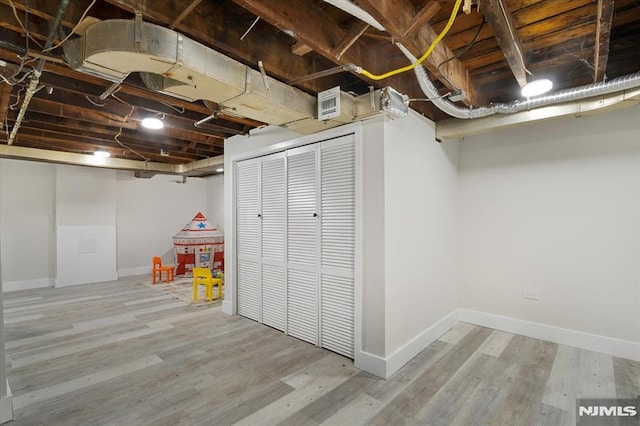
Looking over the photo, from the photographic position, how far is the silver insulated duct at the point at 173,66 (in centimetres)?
147

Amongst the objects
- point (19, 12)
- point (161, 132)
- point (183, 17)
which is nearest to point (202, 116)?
point (161, 132)

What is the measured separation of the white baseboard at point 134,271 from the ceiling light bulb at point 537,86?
7225mm

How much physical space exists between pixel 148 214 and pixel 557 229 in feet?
23.8

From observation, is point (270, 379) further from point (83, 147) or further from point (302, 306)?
point (83, 147)

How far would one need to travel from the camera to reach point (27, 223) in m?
5.39

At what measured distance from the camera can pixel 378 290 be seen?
2.54 metres

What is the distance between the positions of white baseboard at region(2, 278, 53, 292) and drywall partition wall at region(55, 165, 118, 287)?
26cm

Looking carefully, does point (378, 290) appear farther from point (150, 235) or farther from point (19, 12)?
point (150, 235)

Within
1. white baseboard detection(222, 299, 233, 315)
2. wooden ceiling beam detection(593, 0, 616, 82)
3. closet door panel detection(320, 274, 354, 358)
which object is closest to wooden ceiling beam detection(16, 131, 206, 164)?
white baseboard detection(222, 299, 233, 315)

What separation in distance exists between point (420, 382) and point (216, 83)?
8.52 ft

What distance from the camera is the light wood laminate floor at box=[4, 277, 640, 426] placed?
6.59 ft

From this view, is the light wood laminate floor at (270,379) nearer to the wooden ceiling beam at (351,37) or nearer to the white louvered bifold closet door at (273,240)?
the white louvered bifold closet door at (273,240)

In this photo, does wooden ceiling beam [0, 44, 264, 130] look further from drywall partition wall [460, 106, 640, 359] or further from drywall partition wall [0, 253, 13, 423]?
drywall partition wall [460, 106, 640, 359]

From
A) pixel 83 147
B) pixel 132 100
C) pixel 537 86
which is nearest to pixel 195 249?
pixel 83 147
